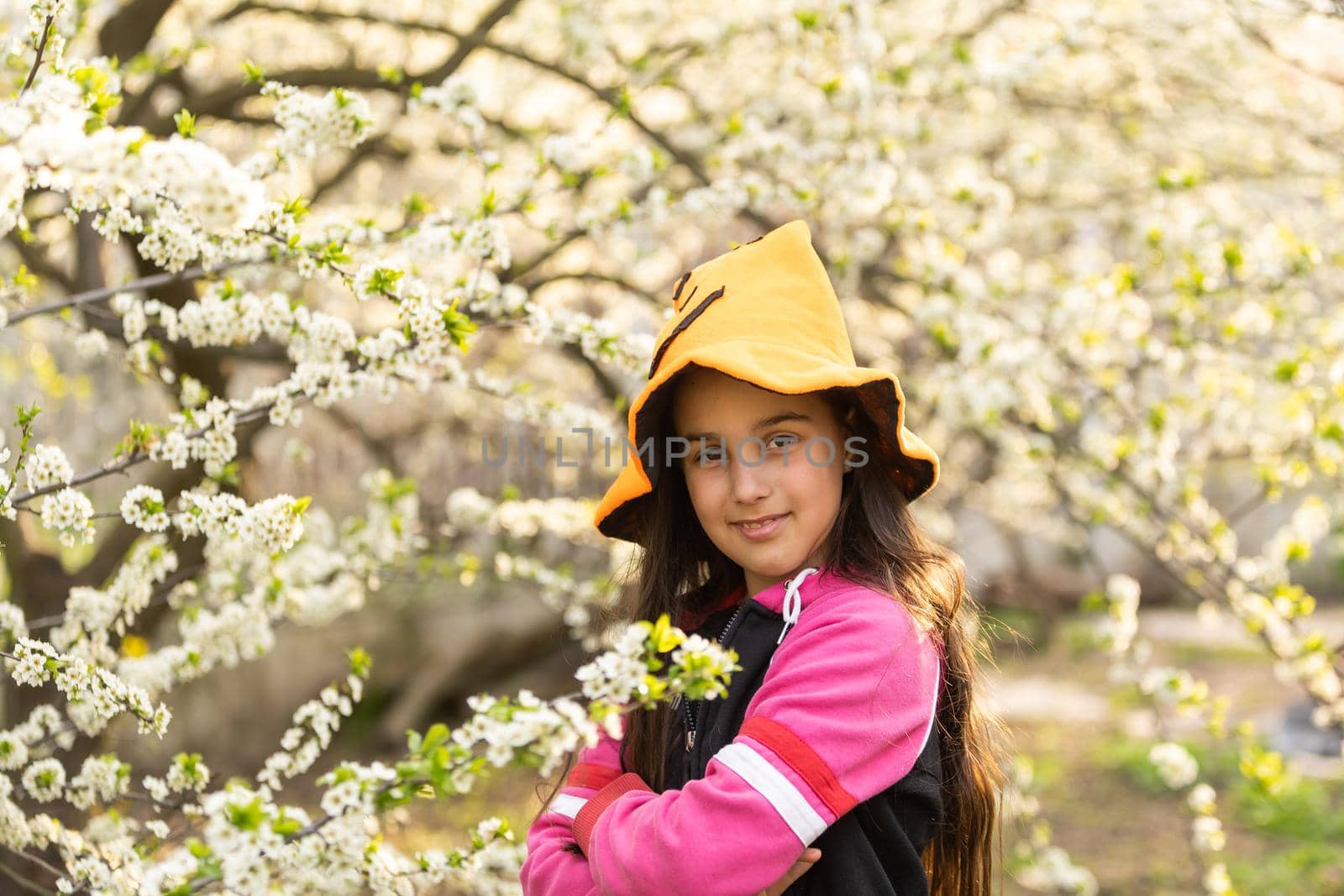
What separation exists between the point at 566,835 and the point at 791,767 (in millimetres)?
459

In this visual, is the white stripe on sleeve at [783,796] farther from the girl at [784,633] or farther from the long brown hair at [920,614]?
the long brown hair at [920,614]

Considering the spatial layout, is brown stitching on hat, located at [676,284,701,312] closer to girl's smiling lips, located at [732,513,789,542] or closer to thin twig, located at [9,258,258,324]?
girl's smiling lips, located at [732,513,789,542]

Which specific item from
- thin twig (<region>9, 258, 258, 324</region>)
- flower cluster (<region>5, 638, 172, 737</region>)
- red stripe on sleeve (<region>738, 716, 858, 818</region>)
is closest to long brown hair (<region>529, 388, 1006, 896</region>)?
red stripe on sleeve (<region>738, 716, 858, 818</region>)

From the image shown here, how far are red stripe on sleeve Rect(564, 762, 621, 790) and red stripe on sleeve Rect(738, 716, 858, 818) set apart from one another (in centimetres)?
45

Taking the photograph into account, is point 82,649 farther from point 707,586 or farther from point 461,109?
point 461,109

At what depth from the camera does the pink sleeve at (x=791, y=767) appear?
1.36 m

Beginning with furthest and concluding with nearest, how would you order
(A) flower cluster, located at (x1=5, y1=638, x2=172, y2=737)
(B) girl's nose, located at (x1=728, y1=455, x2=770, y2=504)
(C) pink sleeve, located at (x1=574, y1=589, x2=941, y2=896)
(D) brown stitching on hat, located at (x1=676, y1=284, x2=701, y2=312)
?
(D) brown stitching on hat, located at (x1=676, y1=284, x2=701, y2=312), (B) girl's nose, located at (x1=728, y1=455, x2=770, y2=504), (A) flower cluster, located at (x1=5, y1=638, x2=172, y2=737), (C) pink sleeve, located at (x1=574, y1=589, x2=941, y2=896)

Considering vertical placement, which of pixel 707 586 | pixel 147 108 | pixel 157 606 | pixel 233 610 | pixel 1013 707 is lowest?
pixel 1013 707

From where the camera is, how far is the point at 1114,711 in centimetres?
686

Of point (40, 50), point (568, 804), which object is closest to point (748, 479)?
point (568, 804)

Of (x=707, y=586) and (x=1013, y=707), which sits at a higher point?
(x=707, y=586)

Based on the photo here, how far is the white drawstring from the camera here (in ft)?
5.30

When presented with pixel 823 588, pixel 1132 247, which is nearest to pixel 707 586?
pixel 823 588

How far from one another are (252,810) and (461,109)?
1.75 meters
